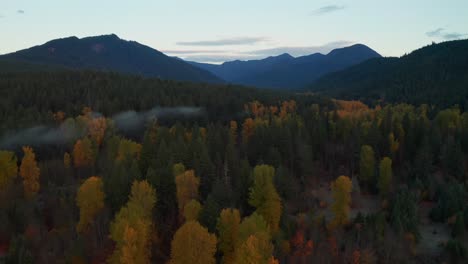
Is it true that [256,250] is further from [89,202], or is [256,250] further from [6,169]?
[6,169]

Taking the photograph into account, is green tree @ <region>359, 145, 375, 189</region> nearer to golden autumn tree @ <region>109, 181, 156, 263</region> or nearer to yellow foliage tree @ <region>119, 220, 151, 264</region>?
golden autumn tree @ <region>109, 181, 156, 263</region>

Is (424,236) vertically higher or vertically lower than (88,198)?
lower

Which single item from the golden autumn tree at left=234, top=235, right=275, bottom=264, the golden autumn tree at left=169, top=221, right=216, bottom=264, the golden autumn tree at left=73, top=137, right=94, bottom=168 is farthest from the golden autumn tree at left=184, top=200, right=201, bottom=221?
the golden autumn tree at left=73, top=137, right=94, bottom=168

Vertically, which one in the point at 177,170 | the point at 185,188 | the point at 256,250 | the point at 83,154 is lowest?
the point at 83,154

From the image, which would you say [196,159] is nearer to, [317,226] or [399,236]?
[317,226]

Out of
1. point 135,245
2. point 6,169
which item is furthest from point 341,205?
point 6,169

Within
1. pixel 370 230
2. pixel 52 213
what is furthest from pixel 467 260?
pixel 52 213
